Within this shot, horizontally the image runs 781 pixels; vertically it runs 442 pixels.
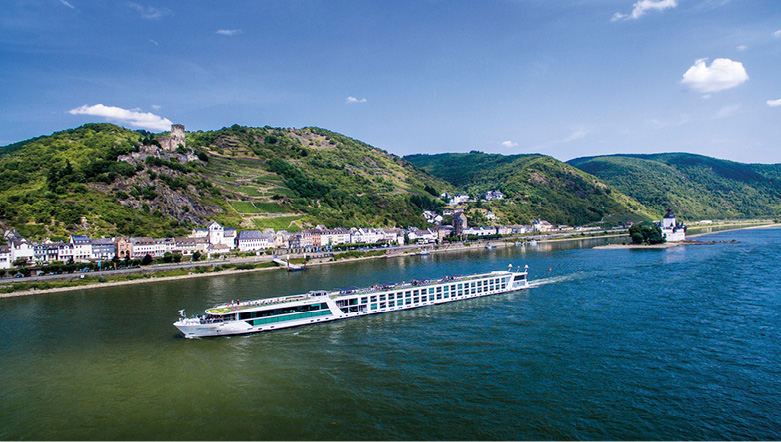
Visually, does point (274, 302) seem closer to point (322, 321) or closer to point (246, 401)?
point (322, 321)

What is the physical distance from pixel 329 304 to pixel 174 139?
108649 millimetres

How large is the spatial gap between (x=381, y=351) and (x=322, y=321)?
9.90 meters

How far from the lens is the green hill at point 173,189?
74500 millimetres

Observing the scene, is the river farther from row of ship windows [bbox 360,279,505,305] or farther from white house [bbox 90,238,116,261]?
white house [bbox 90,238,116,261]

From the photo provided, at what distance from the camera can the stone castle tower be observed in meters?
120

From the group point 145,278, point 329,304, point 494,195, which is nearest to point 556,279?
point 329,304

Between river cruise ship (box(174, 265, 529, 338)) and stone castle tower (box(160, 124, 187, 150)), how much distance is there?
10036cm

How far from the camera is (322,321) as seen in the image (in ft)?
119

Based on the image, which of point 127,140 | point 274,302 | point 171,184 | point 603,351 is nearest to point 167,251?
point 171,184

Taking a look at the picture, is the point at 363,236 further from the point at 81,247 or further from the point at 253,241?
the point at 81,247

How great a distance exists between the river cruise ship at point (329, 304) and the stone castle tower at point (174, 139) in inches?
3951

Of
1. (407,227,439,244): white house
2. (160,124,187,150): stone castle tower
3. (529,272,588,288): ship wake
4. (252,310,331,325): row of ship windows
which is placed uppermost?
(160,124,187,150): stone castle tower

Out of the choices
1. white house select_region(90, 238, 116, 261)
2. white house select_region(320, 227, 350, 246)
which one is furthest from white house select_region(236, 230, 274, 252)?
white house select_region(90, 238, 116, 261)

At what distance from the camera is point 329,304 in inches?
1447
